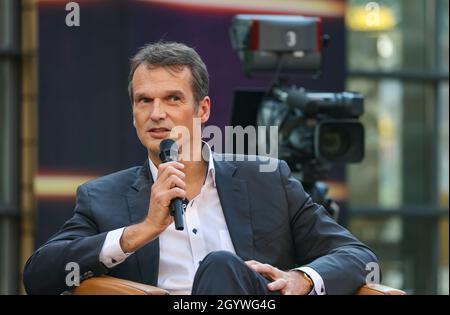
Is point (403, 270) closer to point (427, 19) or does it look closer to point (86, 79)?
point (427, 19)

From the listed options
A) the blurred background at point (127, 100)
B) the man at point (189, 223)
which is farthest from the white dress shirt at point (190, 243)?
the blurred background at point (127, 100)

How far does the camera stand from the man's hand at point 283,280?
279cm

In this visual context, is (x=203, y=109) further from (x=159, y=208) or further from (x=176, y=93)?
(x=159, y=208)

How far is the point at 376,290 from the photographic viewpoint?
2.89 m

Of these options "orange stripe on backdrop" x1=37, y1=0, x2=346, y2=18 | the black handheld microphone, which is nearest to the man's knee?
the black handheld microphone

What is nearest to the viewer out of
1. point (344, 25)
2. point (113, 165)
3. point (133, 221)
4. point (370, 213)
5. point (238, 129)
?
point (133, 221)

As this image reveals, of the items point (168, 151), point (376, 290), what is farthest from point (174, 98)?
point (376, 290)

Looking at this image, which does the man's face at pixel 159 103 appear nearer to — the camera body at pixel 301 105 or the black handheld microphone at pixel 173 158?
the black handheld microphone at pixel 173 158

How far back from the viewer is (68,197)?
5.88 metres

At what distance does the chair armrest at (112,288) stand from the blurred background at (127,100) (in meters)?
2.65

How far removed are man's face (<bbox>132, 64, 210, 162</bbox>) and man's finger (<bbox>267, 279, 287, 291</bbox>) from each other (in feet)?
1.82
